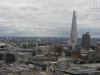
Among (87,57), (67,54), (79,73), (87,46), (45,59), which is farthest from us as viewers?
(87,46)

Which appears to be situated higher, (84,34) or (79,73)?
(84,34)

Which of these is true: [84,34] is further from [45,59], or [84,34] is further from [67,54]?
[45,59]

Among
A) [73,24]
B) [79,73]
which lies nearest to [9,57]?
[79,73]

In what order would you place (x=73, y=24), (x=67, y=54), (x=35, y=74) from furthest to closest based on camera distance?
1. (x=73, y=24)
2. (x=67, y=54)
3. (x=35, y=74)

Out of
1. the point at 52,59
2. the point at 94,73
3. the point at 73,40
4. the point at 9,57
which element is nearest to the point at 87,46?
the point at 73,40

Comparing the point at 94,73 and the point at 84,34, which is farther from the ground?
the point at 84,34

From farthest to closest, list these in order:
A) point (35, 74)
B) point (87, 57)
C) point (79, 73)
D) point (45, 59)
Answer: point (87, 57)
point (45, 59)
point (79, 73)
point (35, 74)

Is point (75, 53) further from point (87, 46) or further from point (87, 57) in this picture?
point (87, 46)

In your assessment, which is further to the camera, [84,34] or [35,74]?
[84,34]

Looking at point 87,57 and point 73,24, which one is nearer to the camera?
point 87,57
